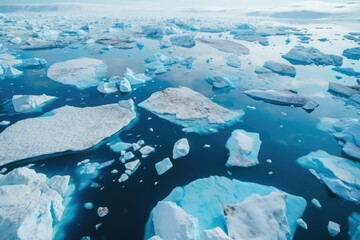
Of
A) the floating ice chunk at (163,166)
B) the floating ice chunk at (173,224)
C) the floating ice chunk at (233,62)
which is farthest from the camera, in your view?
the floating ice chunk at (233,62)

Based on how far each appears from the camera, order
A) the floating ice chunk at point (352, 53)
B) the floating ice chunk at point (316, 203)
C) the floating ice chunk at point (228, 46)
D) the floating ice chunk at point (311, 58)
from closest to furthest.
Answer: the floating ice chunk at point (316, 203), the floating ice chunk at point (311, 58), the floating ice chunk at point (352, 53), the floating ice chunk at point (228, 46)

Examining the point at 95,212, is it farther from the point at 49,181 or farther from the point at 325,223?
the point at 325,223

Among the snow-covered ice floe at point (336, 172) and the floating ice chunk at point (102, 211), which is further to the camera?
the snow-covered ice floe at point (336, 172)

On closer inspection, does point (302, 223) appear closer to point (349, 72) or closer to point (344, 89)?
point (344, 89)

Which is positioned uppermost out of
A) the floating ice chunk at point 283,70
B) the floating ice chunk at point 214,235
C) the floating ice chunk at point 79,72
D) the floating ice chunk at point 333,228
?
the floating ice chunk at point 214,235

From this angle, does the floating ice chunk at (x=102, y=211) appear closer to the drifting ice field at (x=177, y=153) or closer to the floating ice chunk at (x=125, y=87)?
the drifting ice field at (x=177, y=153)

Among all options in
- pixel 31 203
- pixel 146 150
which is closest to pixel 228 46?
pixel 146 150

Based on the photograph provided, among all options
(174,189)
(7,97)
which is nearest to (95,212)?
(174,189)

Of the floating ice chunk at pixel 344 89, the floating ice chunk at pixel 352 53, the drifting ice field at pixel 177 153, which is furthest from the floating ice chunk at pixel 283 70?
the floating ice chunk at pixel 352 53
